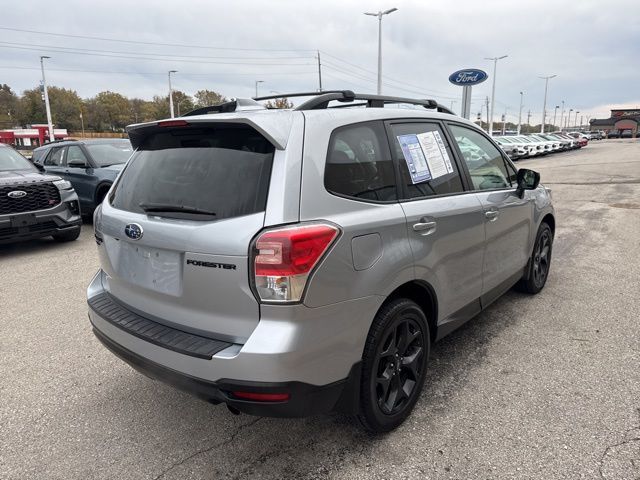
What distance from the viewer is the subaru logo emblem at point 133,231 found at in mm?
2393

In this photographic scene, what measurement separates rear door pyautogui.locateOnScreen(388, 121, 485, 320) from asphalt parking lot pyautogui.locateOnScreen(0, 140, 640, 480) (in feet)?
1.93

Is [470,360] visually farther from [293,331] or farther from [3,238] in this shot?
[3,238]

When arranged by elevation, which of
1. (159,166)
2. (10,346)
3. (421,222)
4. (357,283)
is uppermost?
(159,166)

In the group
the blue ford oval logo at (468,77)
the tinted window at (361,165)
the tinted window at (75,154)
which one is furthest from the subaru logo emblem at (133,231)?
the blue ford oval logo at (468,77)

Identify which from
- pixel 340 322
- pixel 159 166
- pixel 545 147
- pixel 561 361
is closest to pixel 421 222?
pixel 340 322

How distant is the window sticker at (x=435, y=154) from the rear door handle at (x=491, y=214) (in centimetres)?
47

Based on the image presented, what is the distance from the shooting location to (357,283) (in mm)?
2186

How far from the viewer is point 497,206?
3.53 meters

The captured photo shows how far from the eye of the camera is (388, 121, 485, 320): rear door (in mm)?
2660

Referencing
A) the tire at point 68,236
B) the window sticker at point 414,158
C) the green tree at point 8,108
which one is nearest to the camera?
the window sticker at point 414,158

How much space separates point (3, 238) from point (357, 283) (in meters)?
6.43

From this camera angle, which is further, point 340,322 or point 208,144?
point 208,144

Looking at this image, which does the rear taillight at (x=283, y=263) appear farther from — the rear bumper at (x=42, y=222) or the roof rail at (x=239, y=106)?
the rear bumper at (x=42, y=222)

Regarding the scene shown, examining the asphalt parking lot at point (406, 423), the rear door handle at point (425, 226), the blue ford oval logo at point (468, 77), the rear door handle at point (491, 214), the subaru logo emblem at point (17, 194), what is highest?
the blue ford oval logo at point (468, 77)
